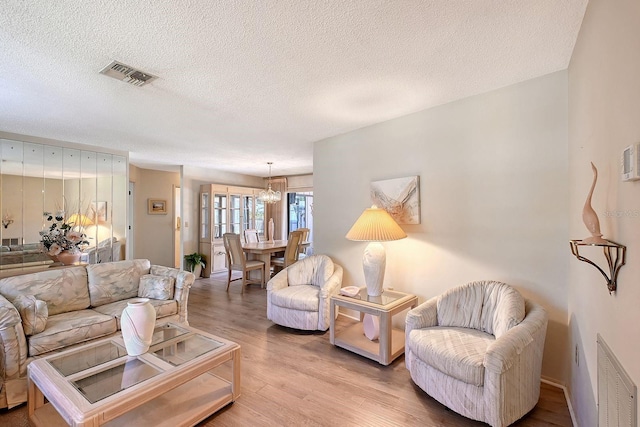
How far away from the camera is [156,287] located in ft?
10.4

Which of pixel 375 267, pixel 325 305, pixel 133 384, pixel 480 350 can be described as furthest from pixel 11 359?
pixel 480 350

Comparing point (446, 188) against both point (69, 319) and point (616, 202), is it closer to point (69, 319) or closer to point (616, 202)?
point (616, 202)

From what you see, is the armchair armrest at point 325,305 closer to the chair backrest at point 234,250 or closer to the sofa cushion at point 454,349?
the sofa cushion at point 454,349

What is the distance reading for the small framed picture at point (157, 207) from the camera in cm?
636

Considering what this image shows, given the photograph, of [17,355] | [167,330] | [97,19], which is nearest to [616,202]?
[97,19]

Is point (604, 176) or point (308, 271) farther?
point (308, 271)

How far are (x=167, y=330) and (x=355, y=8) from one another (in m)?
2.66

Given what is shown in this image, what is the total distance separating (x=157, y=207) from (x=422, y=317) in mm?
6193

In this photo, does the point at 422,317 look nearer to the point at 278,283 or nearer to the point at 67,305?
the point at 278,283

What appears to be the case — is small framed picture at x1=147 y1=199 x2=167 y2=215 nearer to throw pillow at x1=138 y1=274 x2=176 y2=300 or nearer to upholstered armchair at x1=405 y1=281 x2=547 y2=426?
throw pillow at x1=138 y1=274 x2=176 y2=300

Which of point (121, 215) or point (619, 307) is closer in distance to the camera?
point (619, 307)

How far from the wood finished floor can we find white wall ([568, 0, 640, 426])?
712 mm

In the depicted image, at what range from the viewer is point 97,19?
5.13 ft

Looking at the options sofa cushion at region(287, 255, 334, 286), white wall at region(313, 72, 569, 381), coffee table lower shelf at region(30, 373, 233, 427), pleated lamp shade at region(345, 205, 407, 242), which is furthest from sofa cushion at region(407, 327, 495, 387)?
sofa cushion at region(287, 255, 334, 286)
